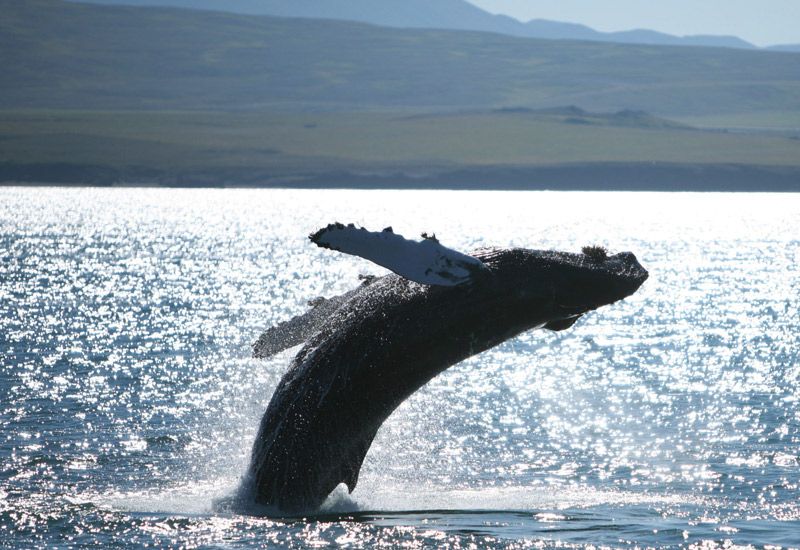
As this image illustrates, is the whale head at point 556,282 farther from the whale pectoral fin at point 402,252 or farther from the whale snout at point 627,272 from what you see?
the whale pectoral fin at point 402,252

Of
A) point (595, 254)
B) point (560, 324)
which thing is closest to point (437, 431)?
point (560, 324)

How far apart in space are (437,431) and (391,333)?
8.26 metres

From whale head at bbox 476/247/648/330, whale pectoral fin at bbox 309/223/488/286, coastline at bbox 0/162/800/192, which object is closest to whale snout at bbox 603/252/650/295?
whale head at bbox 476/247/648/330

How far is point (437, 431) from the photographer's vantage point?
63.4 feet

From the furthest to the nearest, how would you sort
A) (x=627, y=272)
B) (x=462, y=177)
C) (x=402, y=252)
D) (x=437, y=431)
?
(x=462, y=177) → (x=437, y=431) → (x=627, y=272) → (x=402, y=252)

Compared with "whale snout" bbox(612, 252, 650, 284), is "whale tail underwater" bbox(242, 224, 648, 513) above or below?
below

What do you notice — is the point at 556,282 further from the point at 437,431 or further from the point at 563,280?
the point at 437,431

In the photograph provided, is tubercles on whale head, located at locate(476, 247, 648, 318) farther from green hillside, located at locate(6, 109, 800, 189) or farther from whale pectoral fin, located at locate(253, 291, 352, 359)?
green hillside, located at locate(6, 109, 800, 189)

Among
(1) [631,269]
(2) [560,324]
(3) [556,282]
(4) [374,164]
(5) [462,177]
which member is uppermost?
(4) [374,164]

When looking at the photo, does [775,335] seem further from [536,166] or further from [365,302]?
[536,166]

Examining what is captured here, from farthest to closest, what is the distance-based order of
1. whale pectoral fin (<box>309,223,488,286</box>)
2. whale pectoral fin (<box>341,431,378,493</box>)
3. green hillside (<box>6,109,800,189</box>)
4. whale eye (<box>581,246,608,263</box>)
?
1. green hillside (<box>6,109,800,189</box>)
2. whale pectoral fin (<box>341,431,378,493</box>)
3. whale eye (<box>581,246,608,263</box>)
4. whale pectoral fin (<box>309,223,488,286</box>)

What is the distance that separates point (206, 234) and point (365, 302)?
87903mm

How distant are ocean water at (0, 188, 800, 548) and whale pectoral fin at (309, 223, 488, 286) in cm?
277

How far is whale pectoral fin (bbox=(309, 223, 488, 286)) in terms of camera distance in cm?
1035
